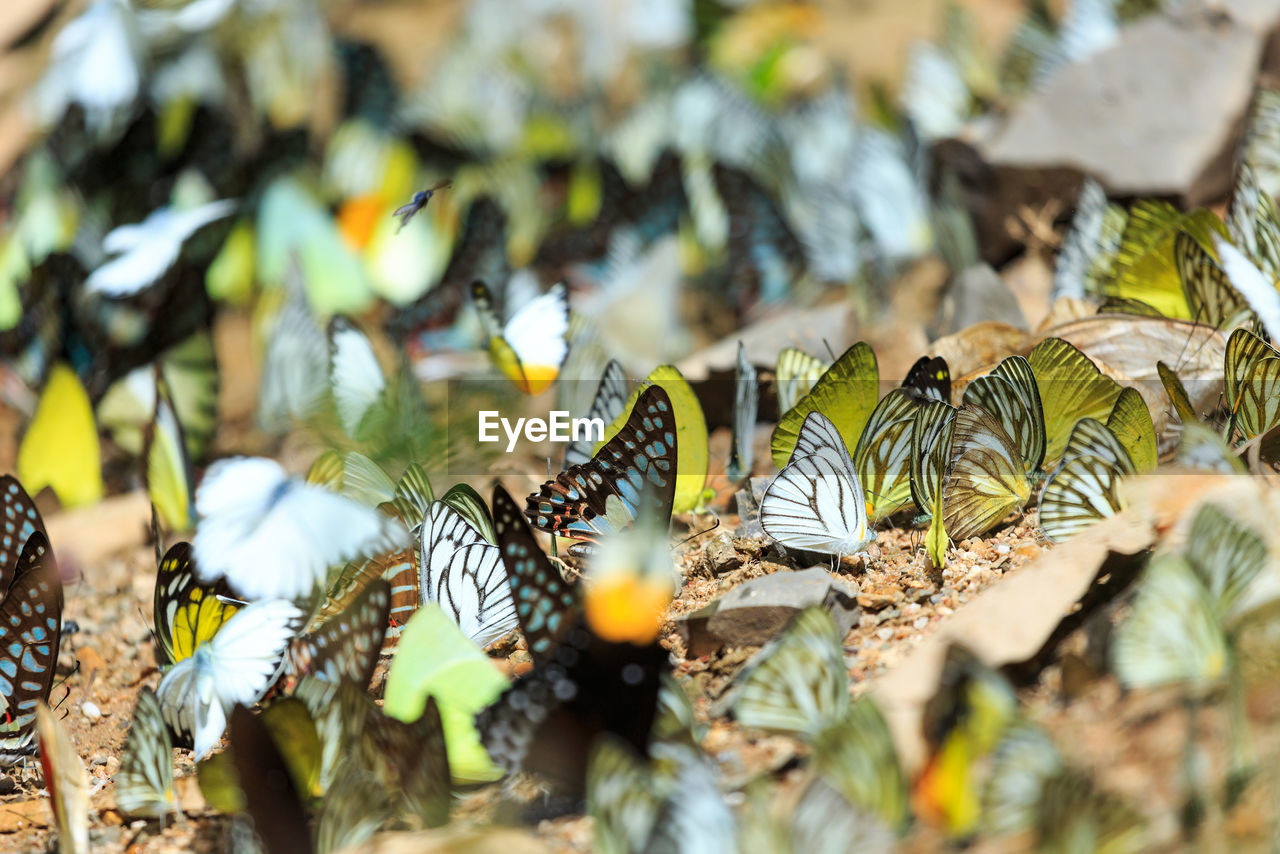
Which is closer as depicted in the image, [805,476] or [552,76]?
[805,476]

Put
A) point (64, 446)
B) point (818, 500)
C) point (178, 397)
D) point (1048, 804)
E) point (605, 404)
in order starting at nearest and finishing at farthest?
1. point (1048, 804)
2. point (818, 500)
3. point (605, 404)
4. point (64, 446)
5. point (178, 397)

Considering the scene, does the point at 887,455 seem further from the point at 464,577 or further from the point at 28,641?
the point at 28,641

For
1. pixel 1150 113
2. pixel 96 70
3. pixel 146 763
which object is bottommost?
pixel 146 763

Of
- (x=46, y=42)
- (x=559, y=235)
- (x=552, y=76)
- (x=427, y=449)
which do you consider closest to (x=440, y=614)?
(x=427, y=449)

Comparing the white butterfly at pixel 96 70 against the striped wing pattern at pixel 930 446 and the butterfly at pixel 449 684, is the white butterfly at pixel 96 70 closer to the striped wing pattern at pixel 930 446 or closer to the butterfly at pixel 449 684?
the butterfly at pixel 449 684

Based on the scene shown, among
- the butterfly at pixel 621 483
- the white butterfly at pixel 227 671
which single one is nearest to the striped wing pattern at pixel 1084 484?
the butterfly at pixel 621 483

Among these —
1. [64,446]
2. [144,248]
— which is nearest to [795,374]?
[64,446]

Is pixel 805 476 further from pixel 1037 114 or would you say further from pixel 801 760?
pixel 1037 114
